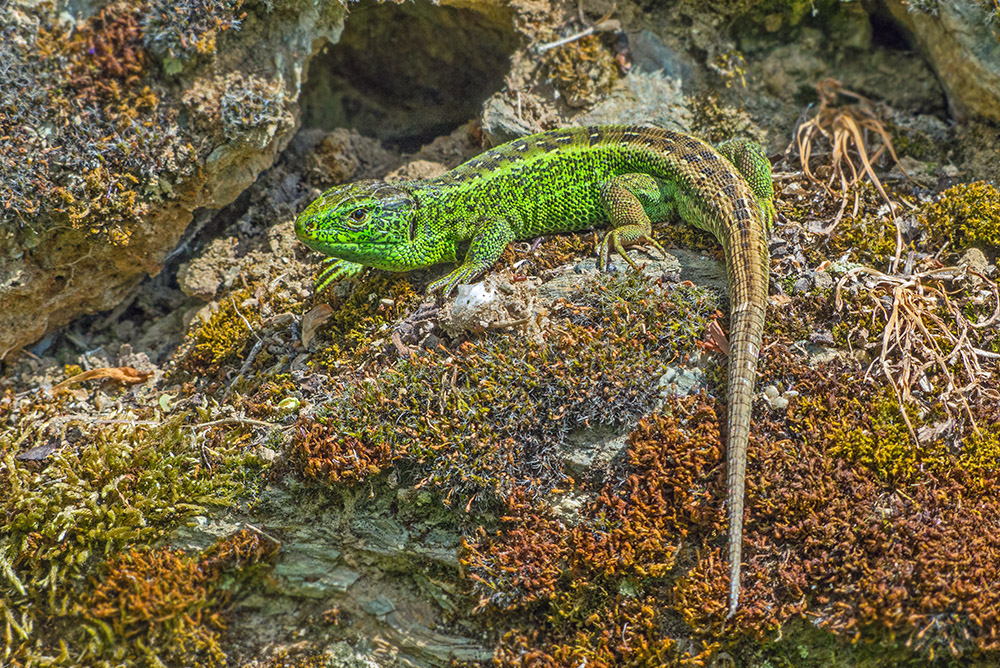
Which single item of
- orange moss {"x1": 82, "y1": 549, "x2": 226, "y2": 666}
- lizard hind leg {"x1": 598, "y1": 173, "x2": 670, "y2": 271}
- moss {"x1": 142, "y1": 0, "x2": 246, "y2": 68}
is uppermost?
moss {"x1": 142, "y1": 0, "x2": 246, "y2": 68}

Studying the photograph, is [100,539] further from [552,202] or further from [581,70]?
[581,70]

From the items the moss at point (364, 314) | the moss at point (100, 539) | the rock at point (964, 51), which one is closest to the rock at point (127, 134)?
the moss at point (364, 314)

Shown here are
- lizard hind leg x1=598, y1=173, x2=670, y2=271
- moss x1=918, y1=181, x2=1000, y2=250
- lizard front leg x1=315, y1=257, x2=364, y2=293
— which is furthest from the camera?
lizard front leg x1=315, y1=257, x2=364, y2=293

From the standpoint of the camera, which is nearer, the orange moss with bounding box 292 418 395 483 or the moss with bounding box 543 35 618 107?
the orange moss with bounding box 292 418 395 483

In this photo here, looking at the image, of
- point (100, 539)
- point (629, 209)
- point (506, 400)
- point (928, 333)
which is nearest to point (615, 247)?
point (629, 209)

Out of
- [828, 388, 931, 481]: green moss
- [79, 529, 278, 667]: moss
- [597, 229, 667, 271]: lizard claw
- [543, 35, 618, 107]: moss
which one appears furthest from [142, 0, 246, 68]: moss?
[828, 388, 931, 481]: green moss

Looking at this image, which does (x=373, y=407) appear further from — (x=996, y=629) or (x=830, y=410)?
(x=996, y=629)

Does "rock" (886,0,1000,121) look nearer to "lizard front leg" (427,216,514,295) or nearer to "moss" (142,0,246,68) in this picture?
"lizard front leg" (427,216,514,295)
